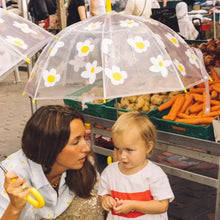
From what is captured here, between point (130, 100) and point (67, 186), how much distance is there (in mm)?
1610

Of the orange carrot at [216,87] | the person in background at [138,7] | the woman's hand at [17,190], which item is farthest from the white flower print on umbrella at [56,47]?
the person in background at [138,7]

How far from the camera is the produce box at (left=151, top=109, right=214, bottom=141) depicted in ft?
10.00

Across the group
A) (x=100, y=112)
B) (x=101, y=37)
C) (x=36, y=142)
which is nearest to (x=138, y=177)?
(x=36, y=142)

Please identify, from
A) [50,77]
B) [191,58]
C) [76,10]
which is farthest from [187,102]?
[76,10]

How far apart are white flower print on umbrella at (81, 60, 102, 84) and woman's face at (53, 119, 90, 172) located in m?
0.32

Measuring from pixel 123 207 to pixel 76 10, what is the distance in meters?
4.79

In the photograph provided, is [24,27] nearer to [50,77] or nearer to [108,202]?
[50,77]

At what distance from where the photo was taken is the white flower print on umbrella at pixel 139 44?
240cm

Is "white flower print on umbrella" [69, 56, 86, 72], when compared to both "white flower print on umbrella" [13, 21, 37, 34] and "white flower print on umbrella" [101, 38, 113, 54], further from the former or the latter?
"white flower print on umbrella" [13, 21, 37, 34]

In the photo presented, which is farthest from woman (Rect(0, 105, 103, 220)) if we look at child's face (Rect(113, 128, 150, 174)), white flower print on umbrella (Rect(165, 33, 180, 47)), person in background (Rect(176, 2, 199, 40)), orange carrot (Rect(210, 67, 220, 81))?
person in background (Rect(176, 2, 199, 40))

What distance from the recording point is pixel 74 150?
2127mm

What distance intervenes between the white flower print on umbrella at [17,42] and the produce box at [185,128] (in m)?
1.49

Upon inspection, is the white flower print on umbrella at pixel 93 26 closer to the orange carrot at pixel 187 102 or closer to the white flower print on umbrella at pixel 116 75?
the white flower print on umbrella at pixel 116 75

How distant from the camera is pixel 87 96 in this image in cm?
268
